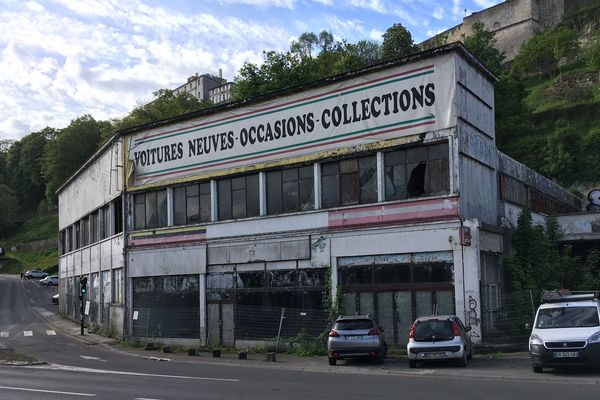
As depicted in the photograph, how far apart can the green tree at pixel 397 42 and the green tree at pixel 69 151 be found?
60784 mm

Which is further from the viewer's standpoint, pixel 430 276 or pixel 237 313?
pixel 237 313

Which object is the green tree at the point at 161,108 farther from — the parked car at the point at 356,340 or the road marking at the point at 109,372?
the parked car at the point at 356,340

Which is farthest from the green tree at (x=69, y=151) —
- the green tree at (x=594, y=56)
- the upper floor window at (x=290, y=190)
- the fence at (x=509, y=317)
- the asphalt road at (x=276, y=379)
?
the fence at (x=509, y=317)

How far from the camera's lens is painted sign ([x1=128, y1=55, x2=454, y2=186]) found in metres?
23.4

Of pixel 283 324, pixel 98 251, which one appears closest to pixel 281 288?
pixel 283 324

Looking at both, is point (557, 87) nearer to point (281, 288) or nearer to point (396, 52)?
point (396, 52)

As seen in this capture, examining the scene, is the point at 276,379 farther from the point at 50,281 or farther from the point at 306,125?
the point at 50,281

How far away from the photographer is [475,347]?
21312mm

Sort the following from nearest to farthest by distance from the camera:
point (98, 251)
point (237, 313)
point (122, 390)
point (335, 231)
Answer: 1. point (122, 390)
2. point (335, 231)
3. point (237, 313)
4. point (98, 251)

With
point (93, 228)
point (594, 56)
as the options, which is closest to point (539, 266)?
point (93, 228)

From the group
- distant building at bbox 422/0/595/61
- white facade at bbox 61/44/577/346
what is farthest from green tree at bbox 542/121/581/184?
distant building at bbox 422/0/595/61

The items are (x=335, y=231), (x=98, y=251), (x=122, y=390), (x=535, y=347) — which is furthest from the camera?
(x=98, y=251)

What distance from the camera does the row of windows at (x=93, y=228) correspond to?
36.5 metres

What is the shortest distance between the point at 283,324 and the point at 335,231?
→ 14.4ft
